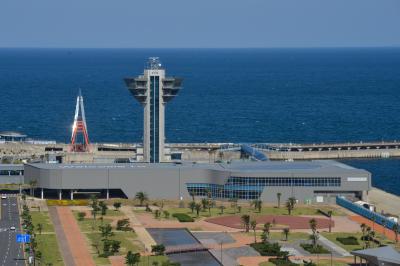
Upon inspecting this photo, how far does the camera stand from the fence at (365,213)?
11595 cm

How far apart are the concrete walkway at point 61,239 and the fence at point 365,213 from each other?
31.3m

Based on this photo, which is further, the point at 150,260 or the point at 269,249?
the point at 269,249

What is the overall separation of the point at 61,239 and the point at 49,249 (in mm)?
5468

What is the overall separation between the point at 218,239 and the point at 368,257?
66.3ft

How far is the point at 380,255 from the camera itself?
93438 millimetres

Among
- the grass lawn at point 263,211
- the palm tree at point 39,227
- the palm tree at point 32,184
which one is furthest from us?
the palm tree at point 32,184

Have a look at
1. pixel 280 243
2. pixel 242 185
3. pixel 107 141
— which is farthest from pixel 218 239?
pixel 107 141

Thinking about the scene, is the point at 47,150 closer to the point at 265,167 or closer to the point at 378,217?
the point at 265,167

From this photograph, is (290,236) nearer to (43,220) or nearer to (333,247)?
(333,247)

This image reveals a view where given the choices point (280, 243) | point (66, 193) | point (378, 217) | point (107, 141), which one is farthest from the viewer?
point (107, 141)

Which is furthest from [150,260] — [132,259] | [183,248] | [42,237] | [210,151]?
[210,151]

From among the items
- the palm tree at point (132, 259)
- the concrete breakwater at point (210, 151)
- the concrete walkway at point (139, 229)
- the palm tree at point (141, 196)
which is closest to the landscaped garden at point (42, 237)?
the palm tree at point (132, 259)

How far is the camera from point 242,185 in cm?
13275

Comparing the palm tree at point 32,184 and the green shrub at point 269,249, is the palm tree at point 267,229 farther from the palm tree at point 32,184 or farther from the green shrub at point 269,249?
the palm tree at point 32,184
